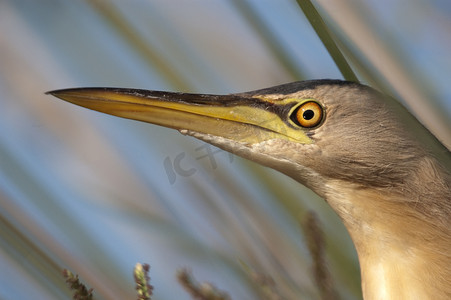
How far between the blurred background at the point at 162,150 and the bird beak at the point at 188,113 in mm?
164

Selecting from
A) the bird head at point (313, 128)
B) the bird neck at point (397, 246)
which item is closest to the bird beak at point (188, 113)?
the bird head at point (313, 128)

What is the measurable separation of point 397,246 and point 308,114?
25 centimetres

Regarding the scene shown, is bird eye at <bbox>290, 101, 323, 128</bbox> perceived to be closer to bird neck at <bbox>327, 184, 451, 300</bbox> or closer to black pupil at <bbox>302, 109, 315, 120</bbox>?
black pupil at <bbox>302, 109, 315, 120</bbox>

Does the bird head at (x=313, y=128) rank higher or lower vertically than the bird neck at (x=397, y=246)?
higher

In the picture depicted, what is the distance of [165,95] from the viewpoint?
1.22 m

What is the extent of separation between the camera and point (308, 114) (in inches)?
47.9

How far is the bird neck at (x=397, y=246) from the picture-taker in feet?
3.83

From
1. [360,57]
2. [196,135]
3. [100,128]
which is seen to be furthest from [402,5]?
[100,128]

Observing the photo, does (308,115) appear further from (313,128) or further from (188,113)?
(188,113)

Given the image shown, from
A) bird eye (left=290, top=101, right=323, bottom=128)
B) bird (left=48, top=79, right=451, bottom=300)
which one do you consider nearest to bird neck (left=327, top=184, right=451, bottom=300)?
bird (left=48, top=79, right=451, bottom=300)

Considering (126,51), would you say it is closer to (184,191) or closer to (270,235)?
(184,191)

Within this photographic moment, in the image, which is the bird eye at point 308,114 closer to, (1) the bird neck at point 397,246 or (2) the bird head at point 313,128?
(2) the bird head at point 313,128

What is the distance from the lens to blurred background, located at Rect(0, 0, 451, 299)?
133cm

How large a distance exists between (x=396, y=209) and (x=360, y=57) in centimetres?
26
